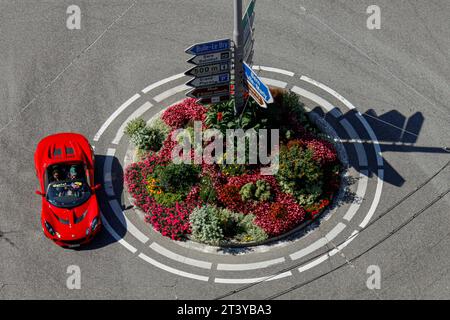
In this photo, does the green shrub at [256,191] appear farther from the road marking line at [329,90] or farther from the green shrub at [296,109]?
the road marking line at [329,90]

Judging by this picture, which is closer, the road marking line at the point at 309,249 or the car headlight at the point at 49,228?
the car headlight at the point at 49,228

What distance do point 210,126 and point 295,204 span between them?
466 cm

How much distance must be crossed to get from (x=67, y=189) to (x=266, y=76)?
10.1 metres

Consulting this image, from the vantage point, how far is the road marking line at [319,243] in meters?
25.6

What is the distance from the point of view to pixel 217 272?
25219 millimetres

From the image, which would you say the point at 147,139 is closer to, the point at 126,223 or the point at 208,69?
the point at 126,223

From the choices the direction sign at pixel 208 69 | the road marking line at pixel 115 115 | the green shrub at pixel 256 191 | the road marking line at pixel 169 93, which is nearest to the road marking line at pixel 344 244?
the green shrub at pixel 256 191

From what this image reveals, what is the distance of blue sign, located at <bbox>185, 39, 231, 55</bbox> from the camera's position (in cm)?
2412

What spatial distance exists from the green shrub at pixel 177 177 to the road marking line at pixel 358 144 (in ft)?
21.5

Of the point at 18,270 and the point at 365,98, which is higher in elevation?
the point at 365,98

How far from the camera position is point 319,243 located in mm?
25922
